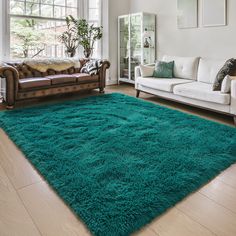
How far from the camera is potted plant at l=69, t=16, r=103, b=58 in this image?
547 centimetres

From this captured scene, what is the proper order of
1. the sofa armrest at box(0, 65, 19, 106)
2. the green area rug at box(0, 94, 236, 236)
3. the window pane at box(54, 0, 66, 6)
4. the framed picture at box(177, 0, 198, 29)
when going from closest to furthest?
the green area rug at box(0, 94, 236, 236), the sofa armrest at box(0, 65, 19, 106), the framed picture at box(177, 0, 198, 29), the window pane at box(54, 0, 66, 6)

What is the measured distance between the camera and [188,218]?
1523 mm

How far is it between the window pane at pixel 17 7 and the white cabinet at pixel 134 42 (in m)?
2.24

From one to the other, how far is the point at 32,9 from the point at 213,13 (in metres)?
3.61

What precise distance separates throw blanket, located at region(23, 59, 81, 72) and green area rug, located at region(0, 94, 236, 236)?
122cm

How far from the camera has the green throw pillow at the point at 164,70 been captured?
4.61 m

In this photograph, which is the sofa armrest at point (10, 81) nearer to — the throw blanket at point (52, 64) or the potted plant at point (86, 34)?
the throw blanket at point (52, 64)

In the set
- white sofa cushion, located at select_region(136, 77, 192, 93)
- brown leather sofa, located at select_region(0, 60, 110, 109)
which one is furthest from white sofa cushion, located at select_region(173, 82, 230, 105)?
brown leather sofa, located at select_region(0, 60, 110, 109)

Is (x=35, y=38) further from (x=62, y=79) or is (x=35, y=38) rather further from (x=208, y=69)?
(x=208, y=69)

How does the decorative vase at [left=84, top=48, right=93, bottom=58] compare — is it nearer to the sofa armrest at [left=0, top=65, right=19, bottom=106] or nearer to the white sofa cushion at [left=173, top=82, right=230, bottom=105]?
the sofa armrest at [left=0, top=65, right=19, bottom=106]

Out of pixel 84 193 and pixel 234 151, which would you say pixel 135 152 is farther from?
pixel 234 151

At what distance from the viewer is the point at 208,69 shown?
13.4ft

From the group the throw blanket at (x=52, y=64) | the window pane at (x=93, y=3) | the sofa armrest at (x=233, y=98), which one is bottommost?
the sofa armrest at (x=233, y=98)

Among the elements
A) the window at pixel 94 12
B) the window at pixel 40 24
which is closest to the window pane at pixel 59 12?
the window at pixel 40 24
